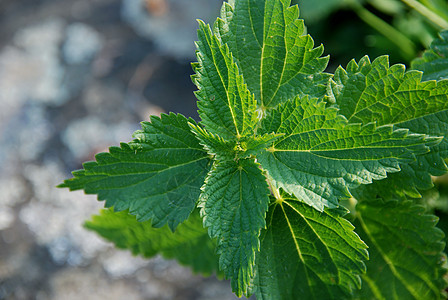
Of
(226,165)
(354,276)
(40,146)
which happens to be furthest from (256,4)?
(40,146)

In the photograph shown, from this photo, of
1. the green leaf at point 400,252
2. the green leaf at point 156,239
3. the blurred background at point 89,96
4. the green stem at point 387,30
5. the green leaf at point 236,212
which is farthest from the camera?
the green stem at point 387,30

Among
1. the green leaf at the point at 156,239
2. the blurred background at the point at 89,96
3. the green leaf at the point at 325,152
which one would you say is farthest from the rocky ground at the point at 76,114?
the green leaf at the point at 325,152

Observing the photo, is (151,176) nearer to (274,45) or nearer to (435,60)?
(274,45)

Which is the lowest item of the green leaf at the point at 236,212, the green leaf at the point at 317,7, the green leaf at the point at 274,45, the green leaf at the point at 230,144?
the green leaf at the point at 236,212

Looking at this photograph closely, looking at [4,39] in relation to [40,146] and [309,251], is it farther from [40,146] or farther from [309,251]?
[309,251]

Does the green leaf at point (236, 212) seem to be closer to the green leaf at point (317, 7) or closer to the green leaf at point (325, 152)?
the green leaf at point (325, 152)

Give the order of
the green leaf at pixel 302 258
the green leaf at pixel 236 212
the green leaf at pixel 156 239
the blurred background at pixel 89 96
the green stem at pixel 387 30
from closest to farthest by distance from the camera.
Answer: the green leaf at pixel 236 212 < the green leaf at pixel 302 258 < the green leaf at pixel 156 239 < the blurred background at pixel 89 96 < the green stem at pixel 387 30

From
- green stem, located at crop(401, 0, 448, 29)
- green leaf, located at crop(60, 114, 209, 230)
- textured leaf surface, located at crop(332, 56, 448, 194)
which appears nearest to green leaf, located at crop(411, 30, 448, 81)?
textured leaf surface, located at crop(332, 56, 448, 194)
